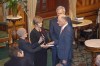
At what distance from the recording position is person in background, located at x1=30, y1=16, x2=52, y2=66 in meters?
5.07

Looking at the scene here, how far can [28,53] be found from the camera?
471cm

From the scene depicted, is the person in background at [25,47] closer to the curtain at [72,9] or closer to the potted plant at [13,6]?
the potted plant at [13,6]

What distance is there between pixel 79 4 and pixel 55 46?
4.81m

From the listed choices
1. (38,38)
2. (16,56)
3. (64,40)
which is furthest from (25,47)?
(64,40)

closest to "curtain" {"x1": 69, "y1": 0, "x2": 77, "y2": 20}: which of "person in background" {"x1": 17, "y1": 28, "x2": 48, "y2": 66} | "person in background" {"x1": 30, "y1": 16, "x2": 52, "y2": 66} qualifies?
"person in background" {"x1": 30, "y1": 16, "x2": 52, "y2": 66}

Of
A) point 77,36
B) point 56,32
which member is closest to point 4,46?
point 77,36

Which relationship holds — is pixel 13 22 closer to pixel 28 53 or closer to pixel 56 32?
pixel 56 32

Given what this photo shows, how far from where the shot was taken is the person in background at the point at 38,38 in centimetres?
507

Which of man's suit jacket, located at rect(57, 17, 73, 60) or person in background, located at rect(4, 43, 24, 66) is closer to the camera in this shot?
person in background, located at rect(4, 43, 24, 66)

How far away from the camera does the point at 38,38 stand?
5125 mm

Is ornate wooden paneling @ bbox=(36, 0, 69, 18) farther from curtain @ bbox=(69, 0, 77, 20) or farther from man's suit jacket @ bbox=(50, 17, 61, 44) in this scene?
man's suit jacket @ bbox=(50, 17, 61, 44)

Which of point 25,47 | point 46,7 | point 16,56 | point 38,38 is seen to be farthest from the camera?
point 46,7

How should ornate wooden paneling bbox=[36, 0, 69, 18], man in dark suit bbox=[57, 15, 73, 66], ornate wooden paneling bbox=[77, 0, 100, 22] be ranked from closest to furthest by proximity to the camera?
A: man in dark suit bbox=[57, 15, 73, 66], ornate wooden paneling bbox=[36, 0, 69, 18], ornate wooden paneling bbox=[77, 0, 100, 22]

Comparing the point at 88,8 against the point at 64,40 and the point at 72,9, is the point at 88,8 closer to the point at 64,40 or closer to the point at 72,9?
Result: the point at 72,9
